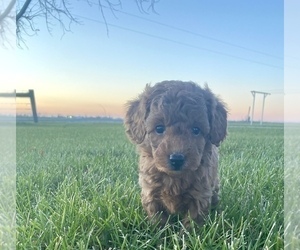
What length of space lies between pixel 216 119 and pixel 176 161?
159 millimetres

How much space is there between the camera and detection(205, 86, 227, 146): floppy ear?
837 millimetres

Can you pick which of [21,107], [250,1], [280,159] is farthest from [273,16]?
[21,107]

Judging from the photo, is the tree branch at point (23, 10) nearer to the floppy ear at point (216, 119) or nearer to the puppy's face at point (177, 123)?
the puppy's face at point (177, 123)

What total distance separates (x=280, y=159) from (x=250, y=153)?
0.09 meters

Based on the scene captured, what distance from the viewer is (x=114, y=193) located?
3.07 feet

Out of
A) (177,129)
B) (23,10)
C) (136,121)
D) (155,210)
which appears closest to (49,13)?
(23,10)

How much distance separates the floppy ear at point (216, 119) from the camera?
837 millimetres

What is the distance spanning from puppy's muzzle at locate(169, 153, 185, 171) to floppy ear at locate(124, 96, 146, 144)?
123mm

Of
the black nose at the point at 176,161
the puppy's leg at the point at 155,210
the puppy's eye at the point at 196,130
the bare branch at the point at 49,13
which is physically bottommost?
the puppy's leg at the point at 155,210

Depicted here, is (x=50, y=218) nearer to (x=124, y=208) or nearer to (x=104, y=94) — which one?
(x=124, y=208)

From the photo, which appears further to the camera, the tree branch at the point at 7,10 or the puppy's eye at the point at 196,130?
the tree branch at the point at 7,10

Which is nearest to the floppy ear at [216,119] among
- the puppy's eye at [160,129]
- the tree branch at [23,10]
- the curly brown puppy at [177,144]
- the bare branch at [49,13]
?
the curly brown puppy at [177,144]

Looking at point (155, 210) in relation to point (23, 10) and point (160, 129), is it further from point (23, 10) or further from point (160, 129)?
point (23, 10)

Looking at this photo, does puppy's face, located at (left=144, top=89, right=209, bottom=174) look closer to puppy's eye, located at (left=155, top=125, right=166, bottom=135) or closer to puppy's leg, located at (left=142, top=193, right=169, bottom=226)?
puppy's eye, located at (left=155, top=125, right=166, bottom=135)
